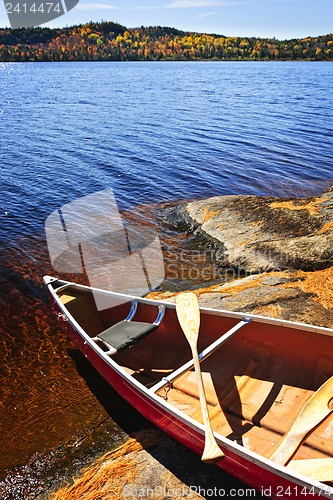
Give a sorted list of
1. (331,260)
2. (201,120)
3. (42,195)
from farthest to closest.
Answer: (201,120), (42,195), (331,260)

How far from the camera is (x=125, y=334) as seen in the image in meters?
7.00

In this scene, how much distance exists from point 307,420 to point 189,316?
2.24 m

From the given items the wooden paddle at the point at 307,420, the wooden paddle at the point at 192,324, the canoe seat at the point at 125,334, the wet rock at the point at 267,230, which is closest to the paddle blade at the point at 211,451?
the wooden paddle at the point at 192,324

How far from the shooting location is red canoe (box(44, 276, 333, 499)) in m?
4.69

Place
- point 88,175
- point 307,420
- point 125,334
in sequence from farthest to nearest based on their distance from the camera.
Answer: point 88,175, point 125,334, point 307,420

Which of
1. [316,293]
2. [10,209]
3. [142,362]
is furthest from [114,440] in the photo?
[10,209]

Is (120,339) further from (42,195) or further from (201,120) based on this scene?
(201,120)

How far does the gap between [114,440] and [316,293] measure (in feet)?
16.7

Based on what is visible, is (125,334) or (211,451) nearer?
(211,451)

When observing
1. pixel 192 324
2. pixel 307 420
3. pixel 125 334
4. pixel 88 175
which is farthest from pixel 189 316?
pixel 88 175

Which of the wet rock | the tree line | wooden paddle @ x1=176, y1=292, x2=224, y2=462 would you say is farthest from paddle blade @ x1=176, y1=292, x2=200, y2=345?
the tree line

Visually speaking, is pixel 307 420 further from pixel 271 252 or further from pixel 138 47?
pixel 138 47

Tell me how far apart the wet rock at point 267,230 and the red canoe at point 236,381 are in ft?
12.9

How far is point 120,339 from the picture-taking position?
685 centimetres
